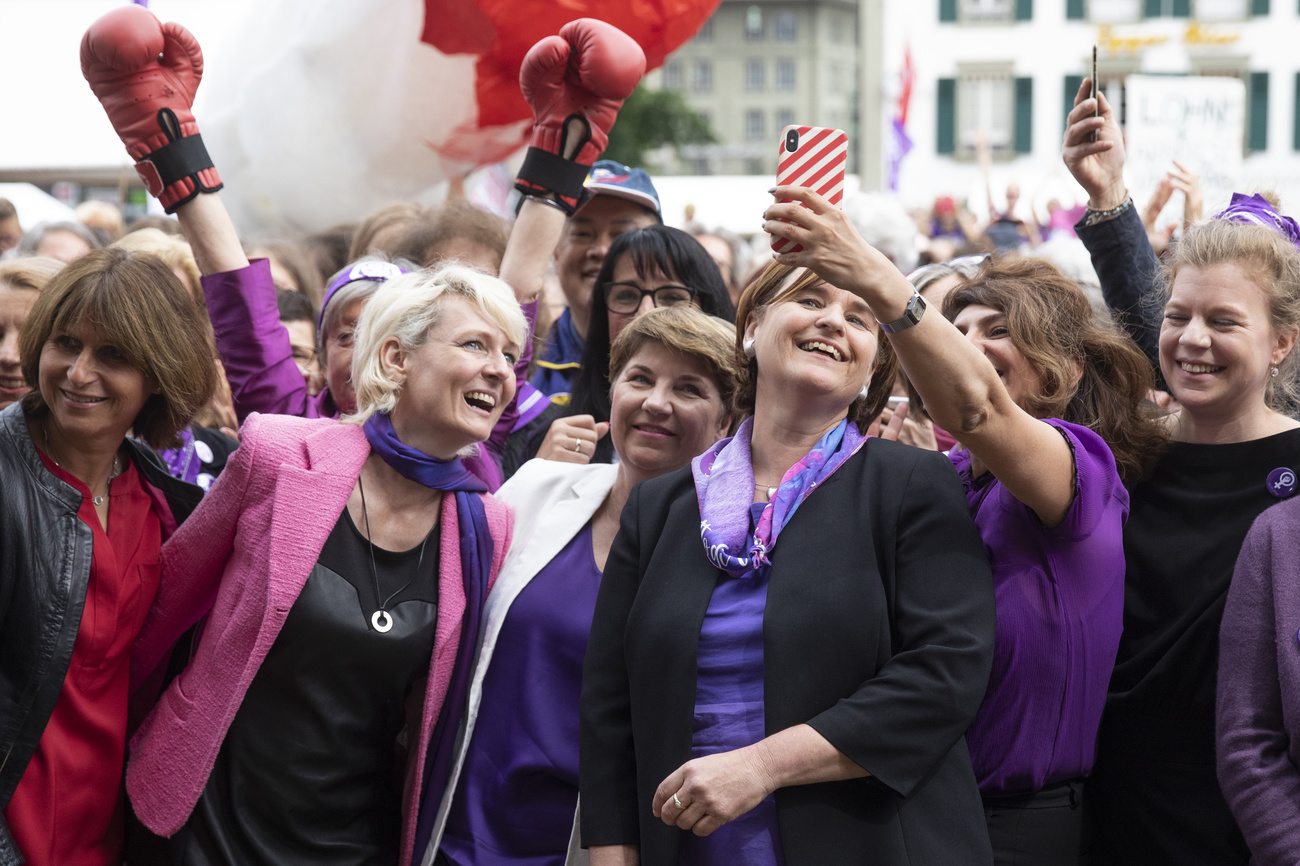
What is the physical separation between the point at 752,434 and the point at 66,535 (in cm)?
140

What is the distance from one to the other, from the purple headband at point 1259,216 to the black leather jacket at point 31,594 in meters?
2.50

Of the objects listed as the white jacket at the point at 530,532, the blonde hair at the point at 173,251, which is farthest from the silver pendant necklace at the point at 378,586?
the blonde hair at the point at 173,251

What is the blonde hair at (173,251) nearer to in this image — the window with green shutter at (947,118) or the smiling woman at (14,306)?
the smiling woman at (14,306)

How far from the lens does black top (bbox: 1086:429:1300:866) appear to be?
2.32 meters

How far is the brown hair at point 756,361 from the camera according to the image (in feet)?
7.66

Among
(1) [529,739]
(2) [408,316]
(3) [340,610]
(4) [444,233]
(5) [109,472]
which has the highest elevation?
(4) [444,233]

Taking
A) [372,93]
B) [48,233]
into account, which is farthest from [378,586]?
[48,233]

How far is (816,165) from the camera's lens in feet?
6.42

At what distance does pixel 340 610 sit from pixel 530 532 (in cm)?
47

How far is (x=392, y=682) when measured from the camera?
250 centimetres

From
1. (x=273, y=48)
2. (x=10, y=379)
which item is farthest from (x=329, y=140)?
(x=10, y=379)

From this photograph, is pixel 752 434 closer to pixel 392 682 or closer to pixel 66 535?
pixel 392 682

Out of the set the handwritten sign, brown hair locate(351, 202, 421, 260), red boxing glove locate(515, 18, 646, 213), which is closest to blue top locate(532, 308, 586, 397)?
brown hair locate(351, 202, 421, 260)

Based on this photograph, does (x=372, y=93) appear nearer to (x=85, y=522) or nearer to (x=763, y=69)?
→ (x=85, y=522)
